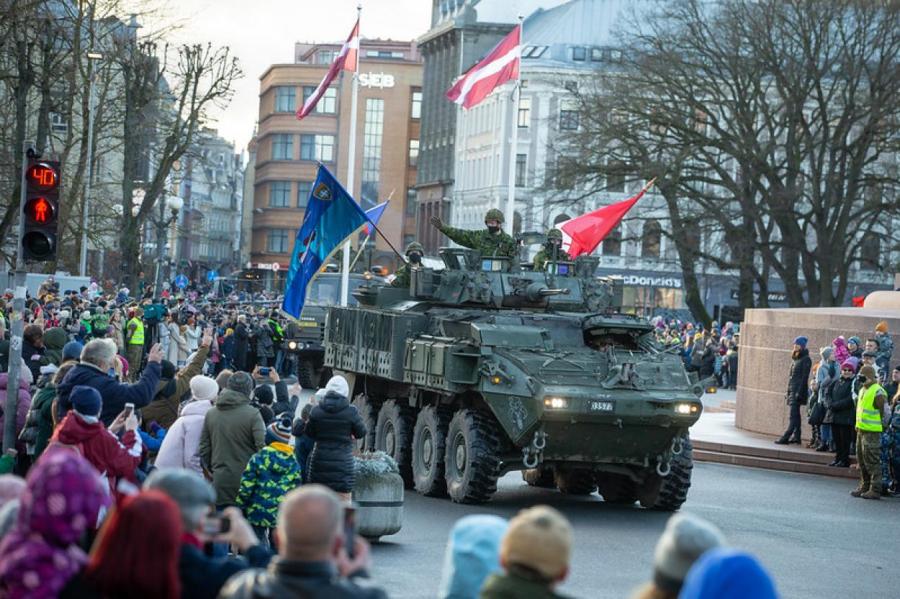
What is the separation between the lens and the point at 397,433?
71.8 ft

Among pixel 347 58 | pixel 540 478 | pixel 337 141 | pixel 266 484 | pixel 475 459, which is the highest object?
pixel 337 141

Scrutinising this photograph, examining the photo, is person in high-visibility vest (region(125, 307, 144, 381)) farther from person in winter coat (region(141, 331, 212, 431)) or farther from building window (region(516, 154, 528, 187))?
building window (region(516, 154, 528, 187))

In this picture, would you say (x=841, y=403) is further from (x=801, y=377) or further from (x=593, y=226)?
(x=593, y=226)

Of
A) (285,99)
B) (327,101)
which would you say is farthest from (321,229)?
(285,99)

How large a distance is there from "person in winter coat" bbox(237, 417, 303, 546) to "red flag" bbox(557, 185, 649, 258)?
715 inches

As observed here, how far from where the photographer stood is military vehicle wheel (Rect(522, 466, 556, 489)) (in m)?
22.7

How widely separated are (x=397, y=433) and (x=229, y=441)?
28.9 feet

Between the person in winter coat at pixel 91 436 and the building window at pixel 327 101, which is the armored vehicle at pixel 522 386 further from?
the building window at pixel 327 101

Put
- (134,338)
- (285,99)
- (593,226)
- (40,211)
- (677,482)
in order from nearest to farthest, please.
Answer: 1. (40,211)
2. (677,482)
3. (593,226)
4. (134,338)
5. (285,99)

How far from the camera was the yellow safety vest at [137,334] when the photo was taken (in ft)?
116

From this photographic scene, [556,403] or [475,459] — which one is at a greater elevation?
[556,403]

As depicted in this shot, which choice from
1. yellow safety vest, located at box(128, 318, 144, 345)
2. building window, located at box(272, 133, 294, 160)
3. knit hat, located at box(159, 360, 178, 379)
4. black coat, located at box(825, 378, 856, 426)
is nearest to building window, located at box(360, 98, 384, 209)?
building window, located at box(272, 133, 294, 160)

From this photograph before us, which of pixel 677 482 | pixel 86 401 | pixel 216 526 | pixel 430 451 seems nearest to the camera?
pixel 216 526

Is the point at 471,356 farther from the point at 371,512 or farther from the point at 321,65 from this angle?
the point at 321,65
